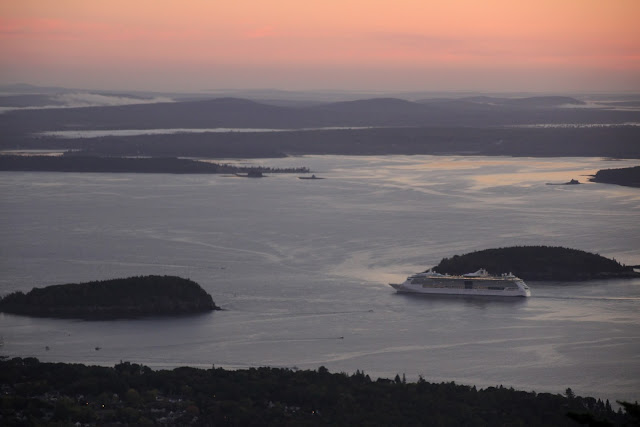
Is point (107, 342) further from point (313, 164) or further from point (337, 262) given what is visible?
point (313, 164)

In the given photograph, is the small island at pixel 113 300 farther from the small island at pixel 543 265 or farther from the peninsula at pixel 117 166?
the peninsula at pixel 117 166

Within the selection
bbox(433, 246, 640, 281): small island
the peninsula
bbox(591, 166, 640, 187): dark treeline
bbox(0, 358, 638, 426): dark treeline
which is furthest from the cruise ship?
the peninsula

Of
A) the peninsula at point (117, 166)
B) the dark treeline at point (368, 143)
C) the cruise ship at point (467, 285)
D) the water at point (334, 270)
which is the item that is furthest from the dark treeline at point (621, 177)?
the cruise ship at point (467, 285)

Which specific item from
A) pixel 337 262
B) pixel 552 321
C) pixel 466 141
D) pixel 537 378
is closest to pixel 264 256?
pixel 337 262

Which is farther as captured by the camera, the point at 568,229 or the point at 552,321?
the point at 568,229

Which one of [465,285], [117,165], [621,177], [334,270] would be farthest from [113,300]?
[117,165]

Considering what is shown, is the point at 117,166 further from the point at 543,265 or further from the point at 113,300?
the point at 113,300
